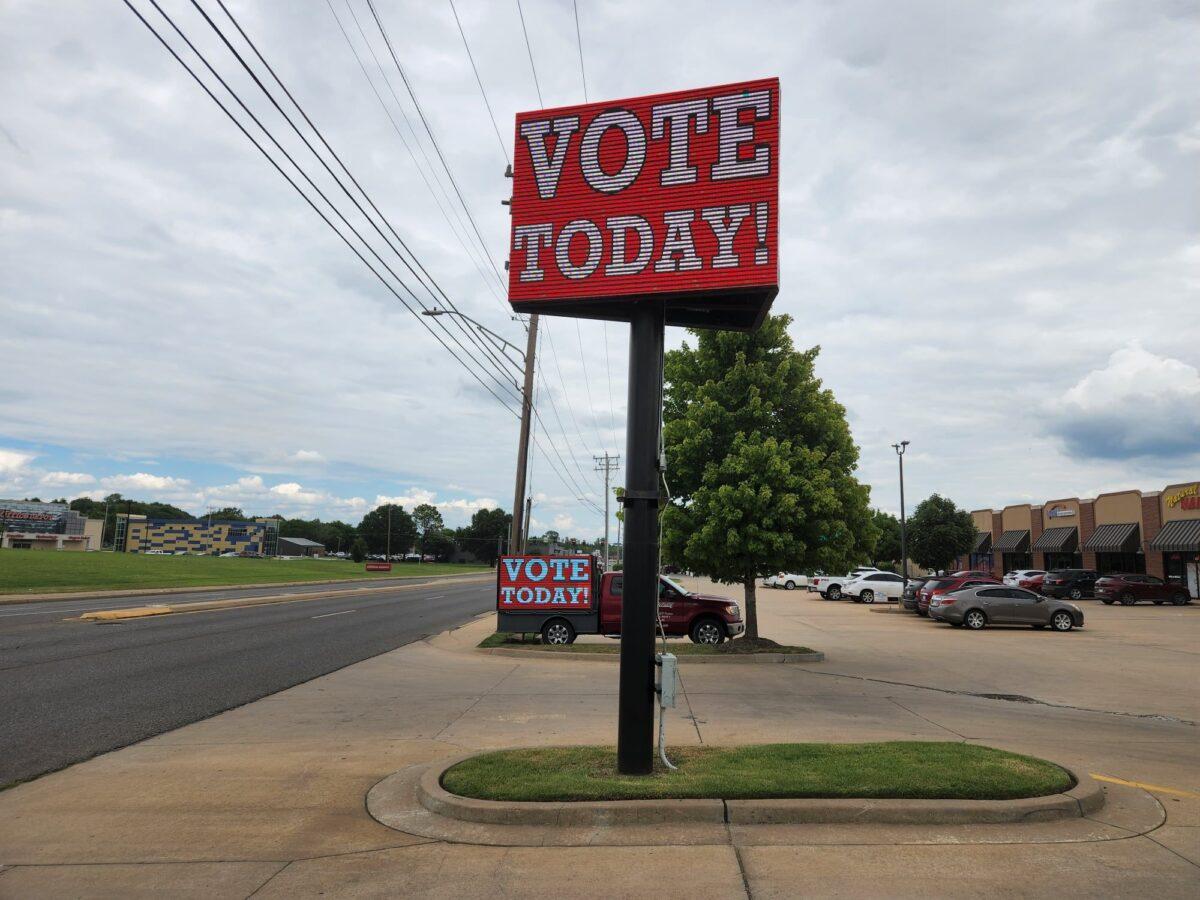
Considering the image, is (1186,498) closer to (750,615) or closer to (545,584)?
(750,615)

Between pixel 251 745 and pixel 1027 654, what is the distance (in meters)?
16.0

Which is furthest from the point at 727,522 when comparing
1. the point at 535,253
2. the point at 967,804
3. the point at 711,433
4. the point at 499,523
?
the point at 499,523

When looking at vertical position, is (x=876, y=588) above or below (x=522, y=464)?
below

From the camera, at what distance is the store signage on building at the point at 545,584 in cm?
1739

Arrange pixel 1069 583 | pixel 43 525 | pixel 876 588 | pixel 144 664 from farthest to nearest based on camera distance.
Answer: pixel 43 525, pixel 1069 583, pixel 876 588, pixel 144 664

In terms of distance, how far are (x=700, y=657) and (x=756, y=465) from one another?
391 centimetres

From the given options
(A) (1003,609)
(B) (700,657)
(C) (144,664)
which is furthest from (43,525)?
(A) (1003,609)

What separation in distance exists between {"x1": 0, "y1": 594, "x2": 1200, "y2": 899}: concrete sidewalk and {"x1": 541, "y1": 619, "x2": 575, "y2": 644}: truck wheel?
5956 millimetres

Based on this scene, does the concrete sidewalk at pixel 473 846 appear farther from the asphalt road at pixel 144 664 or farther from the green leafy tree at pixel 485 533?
the green leafy tree at pixel 485 533

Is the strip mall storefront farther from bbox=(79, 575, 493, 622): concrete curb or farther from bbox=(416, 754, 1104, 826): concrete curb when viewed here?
bbox=(416, 754, 1104, 826): concrete curb

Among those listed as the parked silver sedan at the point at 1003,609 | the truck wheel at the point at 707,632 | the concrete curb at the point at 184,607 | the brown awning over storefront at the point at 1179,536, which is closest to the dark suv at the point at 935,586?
the parked silver sedan at the point at 1003,609

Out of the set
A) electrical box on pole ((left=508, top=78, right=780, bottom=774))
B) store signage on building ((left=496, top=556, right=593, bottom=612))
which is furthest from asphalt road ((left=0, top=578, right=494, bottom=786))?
electrical box on pole ((left=508, top=78, right=780, bottom=774))

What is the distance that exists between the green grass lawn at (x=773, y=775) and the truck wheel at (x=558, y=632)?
33.7ft

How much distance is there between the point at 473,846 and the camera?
204 inches
